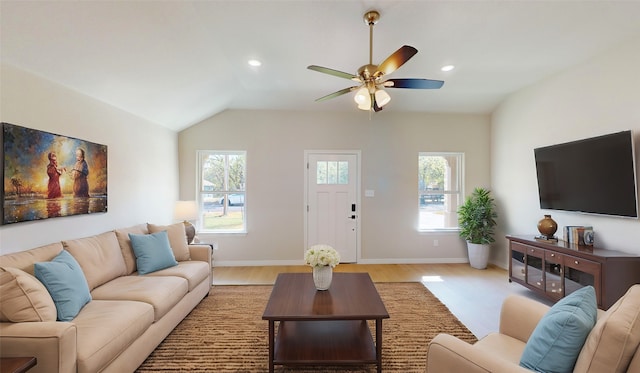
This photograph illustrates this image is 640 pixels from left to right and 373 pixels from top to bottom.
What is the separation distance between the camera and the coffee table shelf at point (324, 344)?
6.50ft

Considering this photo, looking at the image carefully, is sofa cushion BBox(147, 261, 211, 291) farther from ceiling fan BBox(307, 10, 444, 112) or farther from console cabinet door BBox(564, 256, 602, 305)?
console cabinet door BBox(564, 256, 602, 305)

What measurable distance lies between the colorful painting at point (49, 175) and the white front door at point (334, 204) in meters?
2.96

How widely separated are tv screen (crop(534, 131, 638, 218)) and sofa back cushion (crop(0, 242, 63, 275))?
16.8 ft

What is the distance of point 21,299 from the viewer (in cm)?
163

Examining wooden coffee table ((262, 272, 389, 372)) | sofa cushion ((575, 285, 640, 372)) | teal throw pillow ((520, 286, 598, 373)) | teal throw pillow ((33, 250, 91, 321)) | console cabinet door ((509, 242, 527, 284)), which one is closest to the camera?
sofa cushion ((575, 285, 640, 372))

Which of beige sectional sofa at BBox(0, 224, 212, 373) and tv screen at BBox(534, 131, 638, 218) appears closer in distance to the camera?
beige sectional sofa at BBox(0, 224, 212, 373)

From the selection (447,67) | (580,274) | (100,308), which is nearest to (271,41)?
(447,67)

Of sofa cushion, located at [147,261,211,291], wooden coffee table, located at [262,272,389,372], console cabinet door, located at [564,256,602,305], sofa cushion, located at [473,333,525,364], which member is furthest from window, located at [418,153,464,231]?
sofa cushion, located at [147,261,211,291]

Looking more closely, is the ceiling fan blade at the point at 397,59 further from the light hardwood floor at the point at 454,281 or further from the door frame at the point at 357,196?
the door frame at the point at 357,196

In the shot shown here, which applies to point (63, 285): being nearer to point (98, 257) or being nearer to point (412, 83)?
point (98, 257)

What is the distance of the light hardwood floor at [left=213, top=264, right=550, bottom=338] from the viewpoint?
3.02 m

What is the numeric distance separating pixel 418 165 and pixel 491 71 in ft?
6.09

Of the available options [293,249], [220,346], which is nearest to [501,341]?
[220,346]

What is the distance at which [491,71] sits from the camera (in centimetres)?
363
